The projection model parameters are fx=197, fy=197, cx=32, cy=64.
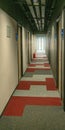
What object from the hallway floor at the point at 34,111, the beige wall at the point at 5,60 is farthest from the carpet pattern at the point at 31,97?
the beige wall at the point at 5,60

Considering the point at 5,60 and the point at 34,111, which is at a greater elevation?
the point at 5,60

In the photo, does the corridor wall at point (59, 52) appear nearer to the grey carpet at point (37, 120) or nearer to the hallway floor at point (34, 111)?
the hallway floor at point (34, 111)

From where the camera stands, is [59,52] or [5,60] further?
[59,52]

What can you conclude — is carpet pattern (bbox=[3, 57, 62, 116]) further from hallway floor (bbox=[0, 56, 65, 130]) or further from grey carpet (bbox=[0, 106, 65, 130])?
grey carpet (bbox=[0, 106, 65, 130])

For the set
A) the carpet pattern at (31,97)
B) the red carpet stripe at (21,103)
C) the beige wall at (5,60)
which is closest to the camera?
the beige wall at (5,60)

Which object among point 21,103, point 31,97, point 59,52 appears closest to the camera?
point 21,103

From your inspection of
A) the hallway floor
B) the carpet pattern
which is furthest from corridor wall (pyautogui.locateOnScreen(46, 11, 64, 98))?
the hallway floor

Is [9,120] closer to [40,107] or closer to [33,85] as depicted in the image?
[40,107]

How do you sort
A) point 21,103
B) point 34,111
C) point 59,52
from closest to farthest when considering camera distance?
1. point 34,111
2. point 21,103
3. point 59,52

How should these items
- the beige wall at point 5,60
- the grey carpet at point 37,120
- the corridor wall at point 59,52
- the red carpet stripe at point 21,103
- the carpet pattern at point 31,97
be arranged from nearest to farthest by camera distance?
the grey carpet at point 37,120, the beige wall at point 5,60, the red carpet stripe at point 21,103, the carpet pattern at point 31,97, the corridor wall at point 59,52

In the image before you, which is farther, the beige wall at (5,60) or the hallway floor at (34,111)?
the beige wall at (5,60)

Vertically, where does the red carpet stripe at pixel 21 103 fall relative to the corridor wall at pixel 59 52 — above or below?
below

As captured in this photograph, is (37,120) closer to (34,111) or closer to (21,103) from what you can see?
A: (34,111)

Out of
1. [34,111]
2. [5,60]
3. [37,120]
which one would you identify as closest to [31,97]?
[34,111]
